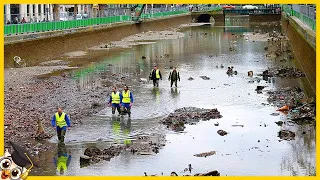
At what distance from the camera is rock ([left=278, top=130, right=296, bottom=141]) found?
20339mm

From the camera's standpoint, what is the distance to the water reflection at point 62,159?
1676 centimetres

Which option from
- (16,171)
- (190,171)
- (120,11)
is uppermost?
(120,11)

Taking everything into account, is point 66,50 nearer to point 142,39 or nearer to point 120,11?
point 142,39

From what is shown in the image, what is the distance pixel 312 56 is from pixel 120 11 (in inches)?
1967

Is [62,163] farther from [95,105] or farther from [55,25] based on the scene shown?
[55,25]

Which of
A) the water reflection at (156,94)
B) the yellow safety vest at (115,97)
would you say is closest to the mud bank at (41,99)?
the yellow safety vest at (115,97)

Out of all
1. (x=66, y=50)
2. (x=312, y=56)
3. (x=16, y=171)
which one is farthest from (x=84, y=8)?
(x=16, y=171)

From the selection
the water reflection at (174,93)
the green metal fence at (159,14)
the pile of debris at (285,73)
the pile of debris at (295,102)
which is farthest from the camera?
the green metal fence at (159,14)

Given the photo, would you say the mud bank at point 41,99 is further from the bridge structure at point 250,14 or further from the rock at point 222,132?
the bridge structure at point 250,14

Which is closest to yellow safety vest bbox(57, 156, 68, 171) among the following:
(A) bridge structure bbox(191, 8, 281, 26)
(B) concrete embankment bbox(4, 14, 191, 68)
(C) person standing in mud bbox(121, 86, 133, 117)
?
(C) person standing in mud bbox(121, 86, 133, 117)

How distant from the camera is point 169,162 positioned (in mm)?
17500

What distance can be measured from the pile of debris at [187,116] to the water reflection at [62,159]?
14.9 ft

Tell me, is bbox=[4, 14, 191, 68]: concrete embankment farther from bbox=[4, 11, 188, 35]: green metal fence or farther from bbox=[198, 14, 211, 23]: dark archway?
bbox=[198, 14, 211, 23]: dark archway

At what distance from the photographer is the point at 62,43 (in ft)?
168
